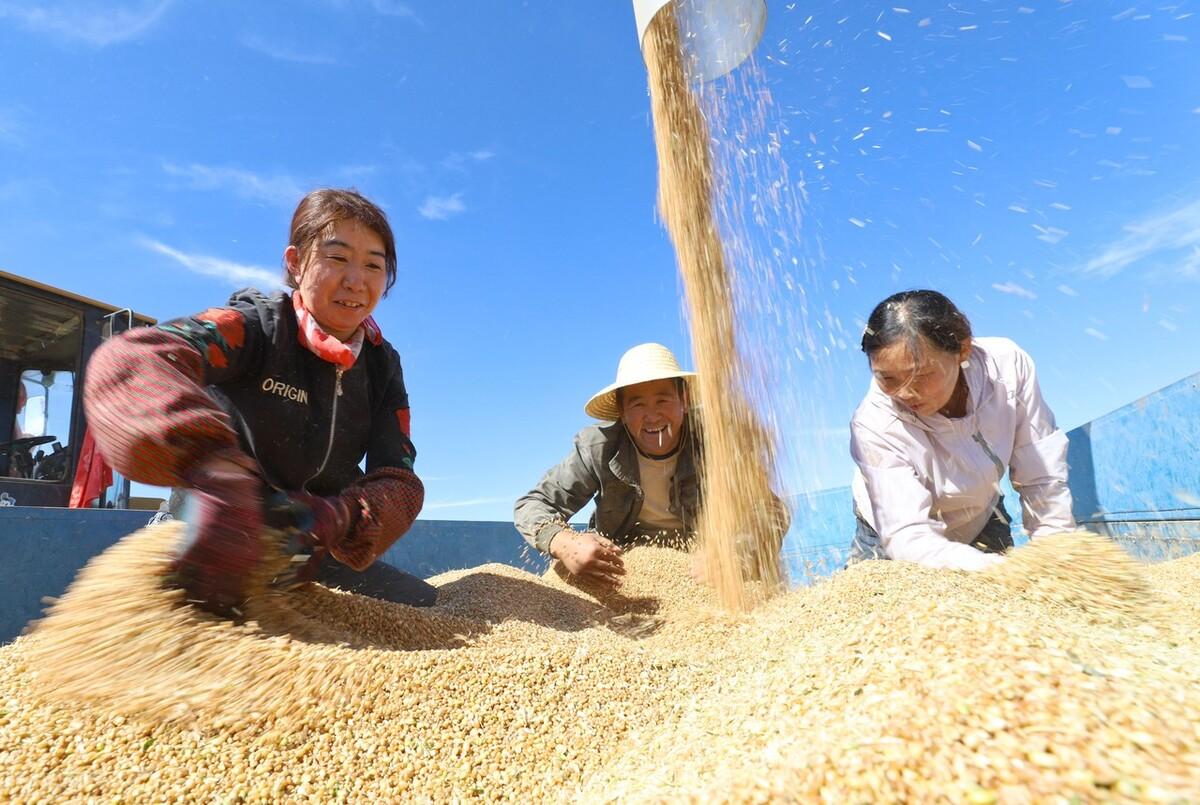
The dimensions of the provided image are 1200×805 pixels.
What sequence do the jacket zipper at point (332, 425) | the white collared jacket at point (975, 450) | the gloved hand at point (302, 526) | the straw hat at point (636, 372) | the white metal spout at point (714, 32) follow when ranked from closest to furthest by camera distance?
the gloved hand at point (302, 526) < the jacket zipper at point (332, 425) < the white collared jacket at point (975, 450) < the white metal spout at point (714, 32) < the straw hat at point (636, 372)

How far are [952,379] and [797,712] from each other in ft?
4.76

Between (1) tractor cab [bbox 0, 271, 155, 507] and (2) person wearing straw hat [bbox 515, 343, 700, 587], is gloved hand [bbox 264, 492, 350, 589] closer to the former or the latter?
(2) person wearing straw hat [bbox 515, 343, 700, 587]

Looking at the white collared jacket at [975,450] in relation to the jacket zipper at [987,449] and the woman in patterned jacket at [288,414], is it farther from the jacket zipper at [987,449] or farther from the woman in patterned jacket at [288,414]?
the woman in patterned jacket at [288,414]

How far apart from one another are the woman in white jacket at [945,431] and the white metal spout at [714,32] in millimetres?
1084

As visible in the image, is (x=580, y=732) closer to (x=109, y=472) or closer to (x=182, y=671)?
(x=182, y=671)

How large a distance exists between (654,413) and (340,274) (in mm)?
1401

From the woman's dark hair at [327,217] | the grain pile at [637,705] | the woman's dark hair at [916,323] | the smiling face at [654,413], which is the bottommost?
the grain pile at [637,705]

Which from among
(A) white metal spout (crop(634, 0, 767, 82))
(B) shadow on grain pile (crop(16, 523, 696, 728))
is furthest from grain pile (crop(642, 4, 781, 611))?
(B) shadow on grain pile (crop(16, 523, 696, 728))

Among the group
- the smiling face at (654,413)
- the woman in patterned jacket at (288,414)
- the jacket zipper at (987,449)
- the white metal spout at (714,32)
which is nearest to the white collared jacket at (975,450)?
the jacket zipper at (987,449)

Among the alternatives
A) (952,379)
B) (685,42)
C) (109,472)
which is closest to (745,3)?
(685,42)

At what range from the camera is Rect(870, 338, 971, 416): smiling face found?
1979 mm

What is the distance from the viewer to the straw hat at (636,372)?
2756 mm

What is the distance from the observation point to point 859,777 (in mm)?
696

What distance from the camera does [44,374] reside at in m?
3.86
